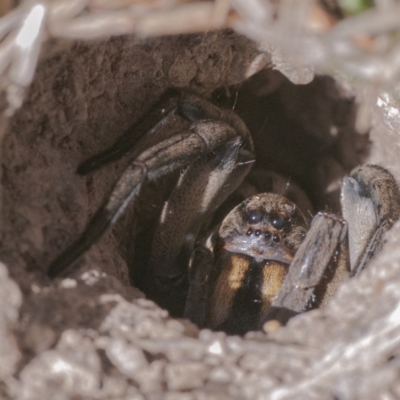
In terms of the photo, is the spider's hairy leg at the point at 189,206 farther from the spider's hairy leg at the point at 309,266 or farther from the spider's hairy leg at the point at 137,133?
the spider's hairy leg at the point at 309,266

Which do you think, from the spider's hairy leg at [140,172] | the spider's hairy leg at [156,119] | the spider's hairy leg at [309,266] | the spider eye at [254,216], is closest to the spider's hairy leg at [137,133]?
the spider's hairy leg at [156,119]

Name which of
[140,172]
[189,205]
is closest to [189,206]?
[189,205]

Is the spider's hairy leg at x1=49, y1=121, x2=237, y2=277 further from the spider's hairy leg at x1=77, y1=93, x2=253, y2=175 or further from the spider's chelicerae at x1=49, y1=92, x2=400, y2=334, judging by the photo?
the spider's hairy leg at x1=77, y1=93, x2=253, y2=175

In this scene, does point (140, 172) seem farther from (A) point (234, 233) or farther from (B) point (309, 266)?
(A) point (234, 233)

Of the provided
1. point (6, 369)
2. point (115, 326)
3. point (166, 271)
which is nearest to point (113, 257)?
point (166, 271)

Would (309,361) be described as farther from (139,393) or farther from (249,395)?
(139,393)

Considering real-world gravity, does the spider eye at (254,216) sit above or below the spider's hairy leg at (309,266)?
below
